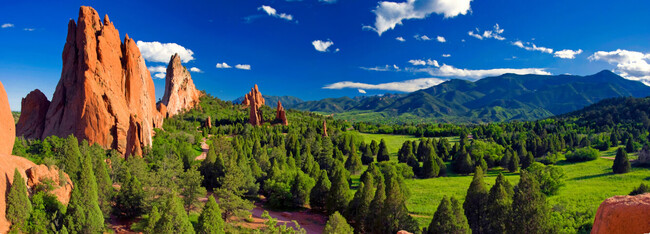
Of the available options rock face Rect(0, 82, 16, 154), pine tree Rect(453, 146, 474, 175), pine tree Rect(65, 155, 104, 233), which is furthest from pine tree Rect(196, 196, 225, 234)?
pine tree Rect(453, 146, 474, 175)

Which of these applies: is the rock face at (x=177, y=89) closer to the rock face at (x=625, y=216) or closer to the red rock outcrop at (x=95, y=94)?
the red rock outcrop at (x=95, y=94)

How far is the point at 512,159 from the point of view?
8175 centimetres

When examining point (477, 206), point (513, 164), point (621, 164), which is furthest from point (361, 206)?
point (621, 164)

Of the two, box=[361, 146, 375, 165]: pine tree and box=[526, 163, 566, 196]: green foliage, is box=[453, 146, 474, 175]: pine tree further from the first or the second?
box=[361, 146, 375, 165]: pine tree

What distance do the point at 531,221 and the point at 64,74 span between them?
3313 inches

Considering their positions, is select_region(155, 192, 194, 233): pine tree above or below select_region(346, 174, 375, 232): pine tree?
above

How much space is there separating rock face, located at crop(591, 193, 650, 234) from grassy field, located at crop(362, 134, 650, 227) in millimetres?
34588

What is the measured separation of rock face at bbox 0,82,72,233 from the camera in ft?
82.0

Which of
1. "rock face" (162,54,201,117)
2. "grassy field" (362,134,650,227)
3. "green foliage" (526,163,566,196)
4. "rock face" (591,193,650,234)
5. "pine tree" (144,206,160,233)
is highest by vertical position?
"rock face" (162,54,201,117)

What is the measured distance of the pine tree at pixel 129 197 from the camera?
37312 millimetres

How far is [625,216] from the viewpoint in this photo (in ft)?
27.9

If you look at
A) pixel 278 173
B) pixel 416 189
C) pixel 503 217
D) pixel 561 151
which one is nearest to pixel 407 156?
pixel 416 189

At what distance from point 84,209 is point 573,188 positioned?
272 ft

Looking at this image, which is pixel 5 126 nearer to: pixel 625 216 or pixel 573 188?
pixel 625 216
